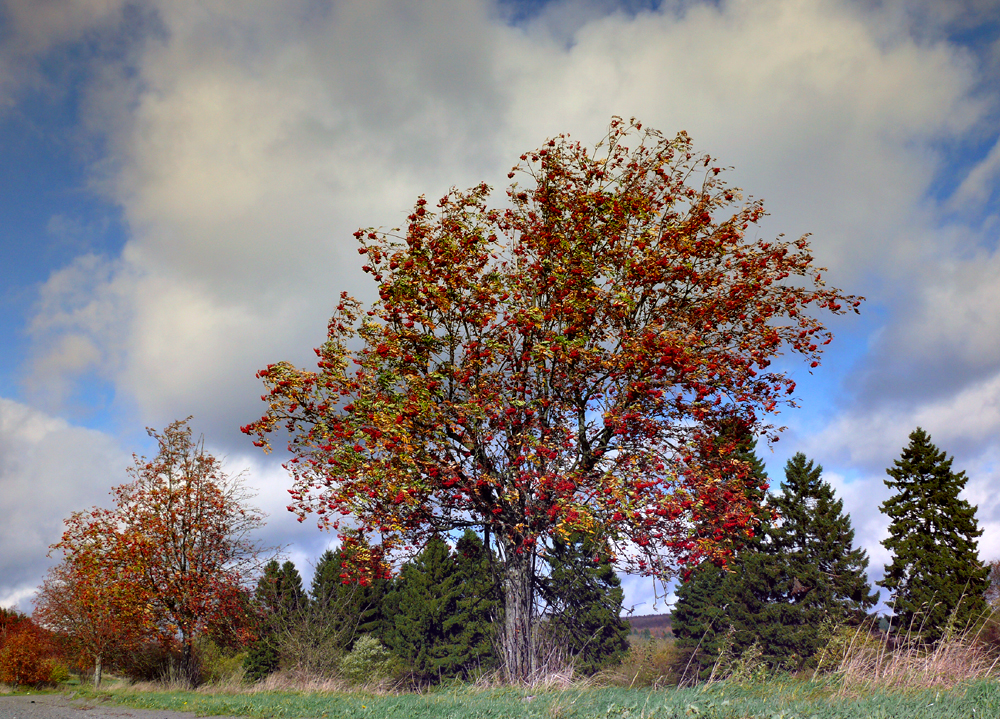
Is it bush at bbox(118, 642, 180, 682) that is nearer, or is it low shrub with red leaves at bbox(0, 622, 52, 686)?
bush at bbox(118, 642, 180, 682)

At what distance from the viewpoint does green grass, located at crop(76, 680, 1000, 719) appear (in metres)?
5.92

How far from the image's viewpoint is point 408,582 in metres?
52.8

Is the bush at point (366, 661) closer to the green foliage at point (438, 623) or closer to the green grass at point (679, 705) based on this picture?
the green foliage at point (438, 623)

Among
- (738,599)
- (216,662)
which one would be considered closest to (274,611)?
(216,662)

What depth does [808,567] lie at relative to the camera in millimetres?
42062

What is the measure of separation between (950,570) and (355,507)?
3689 centimetres

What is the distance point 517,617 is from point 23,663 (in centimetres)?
2821

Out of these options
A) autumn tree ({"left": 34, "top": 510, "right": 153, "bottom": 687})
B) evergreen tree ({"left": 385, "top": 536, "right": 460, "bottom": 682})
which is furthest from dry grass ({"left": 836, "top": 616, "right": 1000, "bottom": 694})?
evergreen tree ({"left": 385, "top": 536, "right": 460, "bottom": 682})

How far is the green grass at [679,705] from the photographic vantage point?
592 centimetres

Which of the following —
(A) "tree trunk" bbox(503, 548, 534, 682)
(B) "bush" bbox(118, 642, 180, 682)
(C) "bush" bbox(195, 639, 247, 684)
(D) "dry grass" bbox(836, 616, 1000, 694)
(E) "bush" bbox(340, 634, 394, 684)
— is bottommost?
(E) "bush" bbox(340, 634, 394, 684)

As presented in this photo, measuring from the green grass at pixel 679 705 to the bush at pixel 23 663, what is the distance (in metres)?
24.7

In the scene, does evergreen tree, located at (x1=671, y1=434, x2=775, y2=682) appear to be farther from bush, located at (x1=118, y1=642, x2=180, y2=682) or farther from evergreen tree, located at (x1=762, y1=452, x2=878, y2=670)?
bush, located at (x1=118, y1=642, x2=180, y2=682)

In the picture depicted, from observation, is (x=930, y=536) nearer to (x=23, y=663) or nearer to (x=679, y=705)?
(x=679, y=705)

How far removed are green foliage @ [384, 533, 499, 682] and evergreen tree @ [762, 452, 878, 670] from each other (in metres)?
22.4
